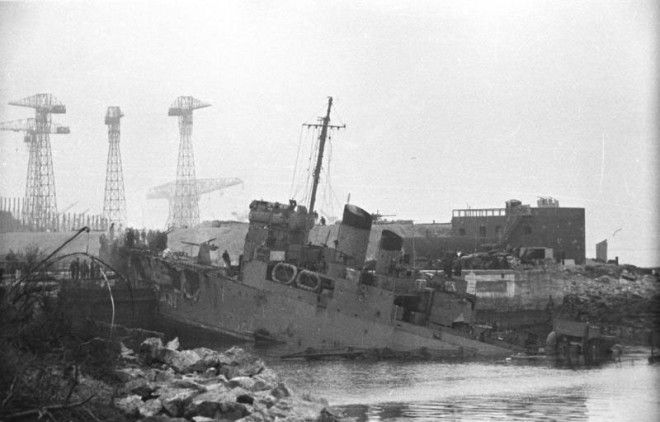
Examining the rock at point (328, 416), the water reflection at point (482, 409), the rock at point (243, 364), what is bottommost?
the water reflection at point (482, 409)

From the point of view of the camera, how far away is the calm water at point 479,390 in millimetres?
20109

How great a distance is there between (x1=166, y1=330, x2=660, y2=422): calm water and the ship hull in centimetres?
161

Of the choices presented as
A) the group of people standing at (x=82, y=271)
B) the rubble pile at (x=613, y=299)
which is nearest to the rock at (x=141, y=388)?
the group of people standing at (x=82, y=271)

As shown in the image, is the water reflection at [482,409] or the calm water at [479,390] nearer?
the water reflection at [482,409]

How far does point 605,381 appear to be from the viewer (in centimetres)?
2623

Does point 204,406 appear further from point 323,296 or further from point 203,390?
point 323,296

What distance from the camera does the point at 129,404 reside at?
14250 mm

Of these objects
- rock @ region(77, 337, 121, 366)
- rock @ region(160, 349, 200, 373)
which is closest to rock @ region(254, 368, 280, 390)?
rock @ region(160, 349, 200, 373)

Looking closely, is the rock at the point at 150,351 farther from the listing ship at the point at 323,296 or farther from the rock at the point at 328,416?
the listing ship at the point at 323,296

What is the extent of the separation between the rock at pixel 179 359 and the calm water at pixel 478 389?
3.63 m

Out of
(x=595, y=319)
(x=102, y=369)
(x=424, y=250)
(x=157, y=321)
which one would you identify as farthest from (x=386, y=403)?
(x=424, y=250)

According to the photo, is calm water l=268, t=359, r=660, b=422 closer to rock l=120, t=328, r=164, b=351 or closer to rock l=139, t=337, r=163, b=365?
rock l=120, t=328, r=164, b=351

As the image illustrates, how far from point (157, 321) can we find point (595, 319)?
62.9ft

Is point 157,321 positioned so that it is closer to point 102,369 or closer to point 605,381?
point 605,381
